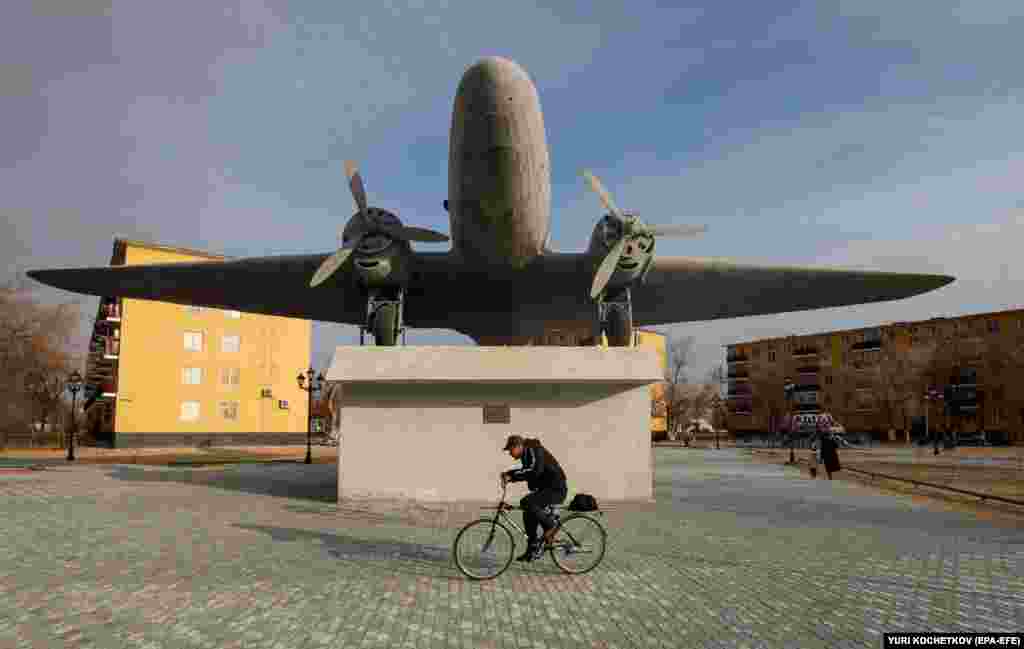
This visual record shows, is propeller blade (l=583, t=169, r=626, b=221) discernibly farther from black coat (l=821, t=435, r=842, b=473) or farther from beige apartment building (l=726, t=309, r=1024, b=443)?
beige apartment building (l=726, t=309, r=1024, b=443)

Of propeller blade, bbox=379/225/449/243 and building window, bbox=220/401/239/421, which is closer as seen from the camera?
propeller blade, bbox=379/225/449/243

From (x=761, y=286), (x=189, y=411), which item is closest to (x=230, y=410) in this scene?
(x=189, y=411)

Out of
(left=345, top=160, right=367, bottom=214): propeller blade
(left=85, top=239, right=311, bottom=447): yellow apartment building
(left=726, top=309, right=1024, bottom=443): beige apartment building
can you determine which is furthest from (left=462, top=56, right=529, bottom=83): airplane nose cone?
(left=726, top=309, right=1024, bottom=443): beige apartment building

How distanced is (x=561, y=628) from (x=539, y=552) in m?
2.00

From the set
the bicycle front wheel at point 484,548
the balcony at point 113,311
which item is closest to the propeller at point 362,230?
the bicycle front wheel at point 484,548

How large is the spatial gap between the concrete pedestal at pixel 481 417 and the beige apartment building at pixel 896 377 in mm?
57347

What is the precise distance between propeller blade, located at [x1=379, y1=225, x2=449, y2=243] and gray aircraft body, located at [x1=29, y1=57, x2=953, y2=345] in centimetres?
4

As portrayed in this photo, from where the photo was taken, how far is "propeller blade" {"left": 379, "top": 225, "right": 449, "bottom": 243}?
640 inches

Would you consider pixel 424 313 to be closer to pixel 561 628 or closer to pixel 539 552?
pixel 539 552

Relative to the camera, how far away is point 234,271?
18.6 meters

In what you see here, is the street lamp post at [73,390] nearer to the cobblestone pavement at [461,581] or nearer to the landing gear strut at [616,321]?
the cobblestone pavement at [461,581]

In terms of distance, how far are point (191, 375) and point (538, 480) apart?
4398 centimetres

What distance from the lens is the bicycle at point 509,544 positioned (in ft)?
24.1

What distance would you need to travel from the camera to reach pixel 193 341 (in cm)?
4506
